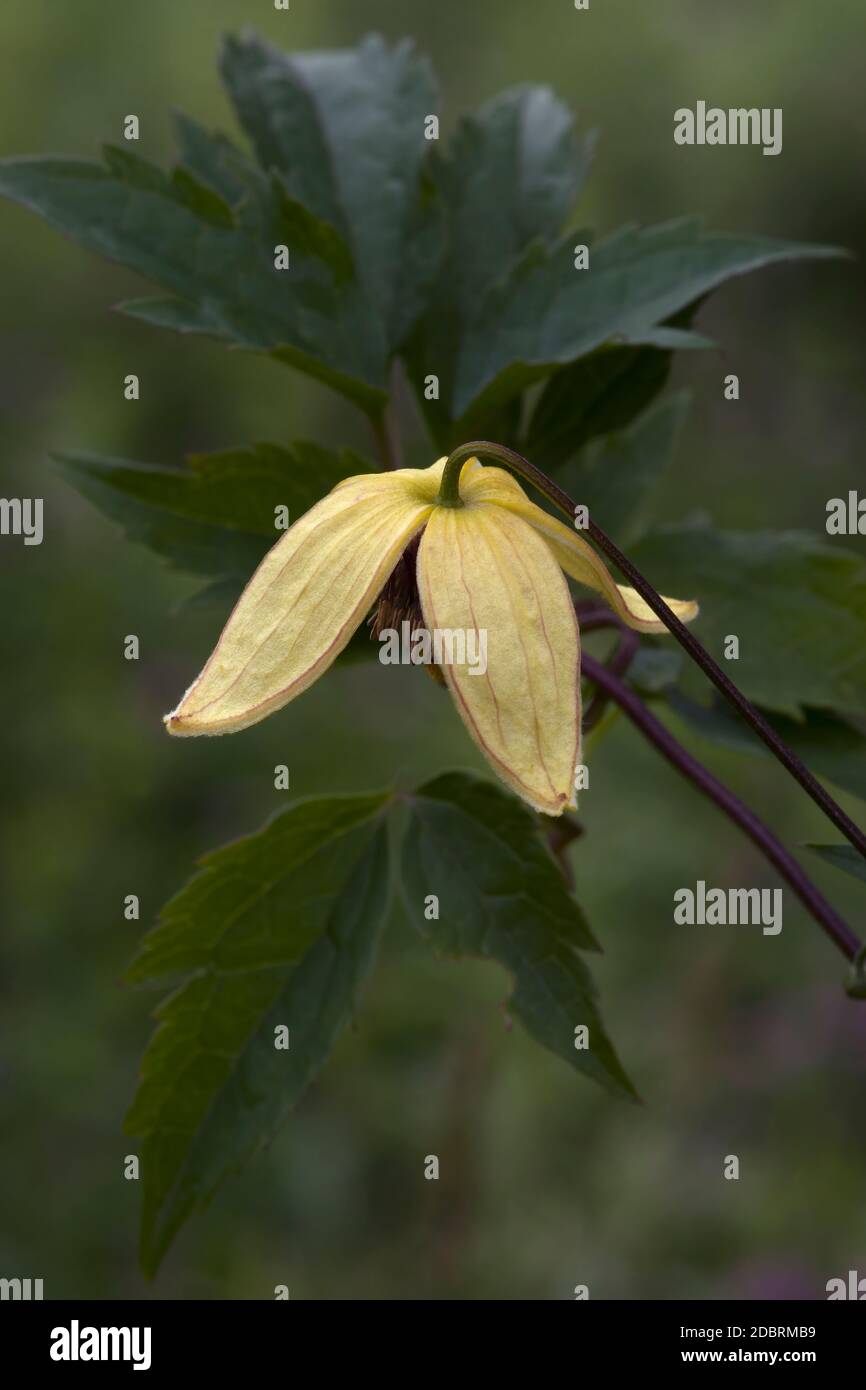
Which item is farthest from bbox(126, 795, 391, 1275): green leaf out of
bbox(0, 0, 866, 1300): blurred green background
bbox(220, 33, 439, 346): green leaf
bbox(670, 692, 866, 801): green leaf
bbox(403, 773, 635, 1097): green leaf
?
bbox(0, 0, 866, 1300): blurred green background

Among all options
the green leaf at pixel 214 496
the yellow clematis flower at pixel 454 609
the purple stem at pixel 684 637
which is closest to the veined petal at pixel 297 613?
the yellow clematis flower at pixel 454 609

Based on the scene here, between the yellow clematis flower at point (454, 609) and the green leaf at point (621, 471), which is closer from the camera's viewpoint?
the yellow clematis flower at point (454, 609)

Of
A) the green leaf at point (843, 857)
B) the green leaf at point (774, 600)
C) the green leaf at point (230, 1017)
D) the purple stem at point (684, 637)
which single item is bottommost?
the green leaf at point (230, 1017)

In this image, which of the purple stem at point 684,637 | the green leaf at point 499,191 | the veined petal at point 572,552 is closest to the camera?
the purple stem at point 684,637

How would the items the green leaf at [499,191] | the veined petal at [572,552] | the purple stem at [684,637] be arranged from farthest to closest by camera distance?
1. the green leaf at [499,191]
2. the veined petal at [572,552]
3. the purple stem at [684,637]

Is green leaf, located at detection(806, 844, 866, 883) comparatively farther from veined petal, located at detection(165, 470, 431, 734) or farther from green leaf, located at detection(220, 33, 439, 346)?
green leaf, located at detection(220, 33, 439, 346)

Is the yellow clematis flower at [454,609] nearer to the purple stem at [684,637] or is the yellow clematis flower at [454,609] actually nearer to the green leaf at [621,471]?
the purple stem at [684,637]

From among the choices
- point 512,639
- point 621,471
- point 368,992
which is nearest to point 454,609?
point 512,639
